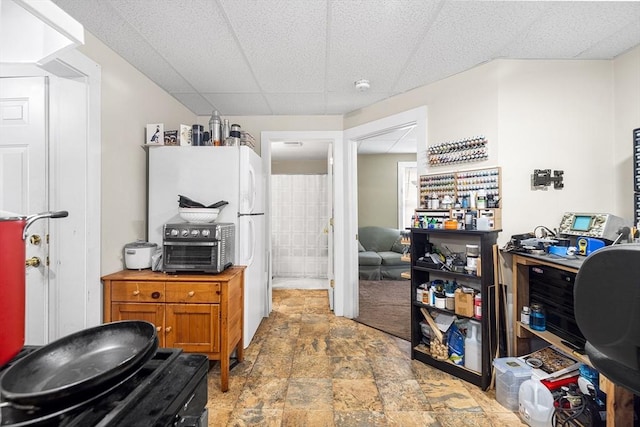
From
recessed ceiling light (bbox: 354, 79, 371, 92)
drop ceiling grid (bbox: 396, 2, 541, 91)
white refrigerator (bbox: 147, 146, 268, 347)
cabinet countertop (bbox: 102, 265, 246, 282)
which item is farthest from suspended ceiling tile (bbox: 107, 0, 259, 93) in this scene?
cabinet countertop (bbox: 102, 265, 246, 282)

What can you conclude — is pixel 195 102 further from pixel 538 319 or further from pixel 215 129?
pixel 538 319

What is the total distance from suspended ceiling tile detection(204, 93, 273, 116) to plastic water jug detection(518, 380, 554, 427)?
10.1ft

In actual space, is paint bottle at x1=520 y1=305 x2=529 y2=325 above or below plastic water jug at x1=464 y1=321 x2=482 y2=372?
above

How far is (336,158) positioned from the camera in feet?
10.9

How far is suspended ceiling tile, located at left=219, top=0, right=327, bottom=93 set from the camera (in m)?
1.57

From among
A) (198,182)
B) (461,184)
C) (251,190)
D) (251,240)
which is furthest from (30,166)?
(461,184)

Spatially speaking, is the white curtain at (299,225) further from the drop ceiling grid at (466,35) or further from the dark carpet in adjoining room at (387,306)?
the drop ceiling grid at (466,35)

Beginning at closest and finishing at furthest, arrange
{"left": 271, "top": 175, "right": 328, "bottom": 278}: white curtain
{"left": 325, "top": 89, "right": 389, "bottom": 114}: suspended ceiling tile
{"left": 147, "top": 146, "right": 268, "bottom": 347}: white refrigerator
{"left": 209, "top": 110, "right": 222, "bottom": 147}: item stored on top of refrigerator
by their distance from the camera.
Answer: {"left": 147, "top": 146, "right": 268, "bottom": 347}: white refrigerator → {"left": 209, "top": 110, "right": 222, "bottom": 147}: item stored on top of refrigerator → {"left": 325, "top": 89, "right": 389, "bottom": 114}: suspended ceiling tile → {"left": 271, "top": 175, "right": 328, "bottom": 278}: white curtain

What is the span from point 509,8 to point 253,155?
2067 mm

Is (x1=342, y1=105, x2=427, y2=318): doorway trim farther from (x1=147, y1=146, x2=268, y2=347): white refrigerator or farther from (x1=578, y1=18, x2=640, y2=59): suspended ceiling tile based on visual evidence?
(x1=578, y1=18, x2=640, y2=59): suspended ceiling tile

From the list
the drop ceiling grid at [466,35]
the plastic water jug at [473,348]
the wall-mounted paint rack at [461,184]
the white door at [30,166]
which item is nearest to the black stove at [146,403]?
the white door at [30,166]

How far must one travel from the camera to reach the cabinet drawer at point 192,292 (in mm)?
1889

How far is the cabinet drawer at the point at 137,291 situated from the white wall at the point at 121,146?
179mm

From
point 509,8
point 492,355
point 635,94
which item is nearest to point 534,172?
Answer: point 635,94
